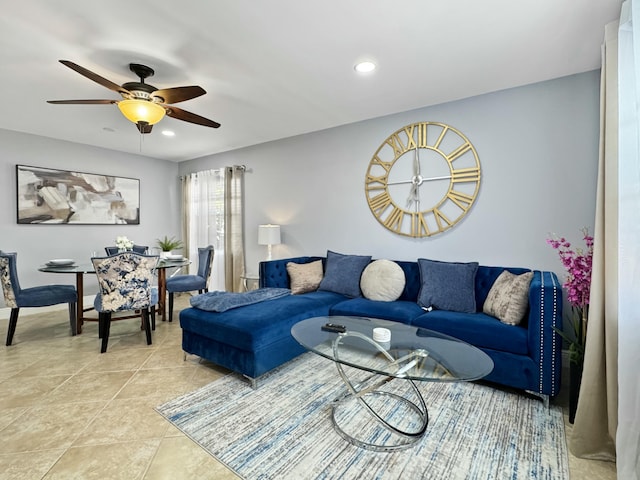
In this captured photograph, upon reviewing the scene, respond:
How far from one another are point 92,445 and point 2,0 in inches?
102

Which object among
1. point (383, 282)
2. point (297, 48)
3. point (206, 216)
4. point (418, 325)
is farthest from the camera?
point (206, 216)

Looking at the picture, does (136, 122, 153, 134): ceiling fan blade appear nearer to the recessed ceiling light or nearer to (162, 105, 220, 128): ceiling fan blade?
(162, 105, 220, 128): ceiling fan blade

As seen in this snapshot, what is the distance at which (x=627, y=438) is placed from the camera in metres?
1.46

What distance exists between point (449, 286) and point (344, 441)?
5.58 feet

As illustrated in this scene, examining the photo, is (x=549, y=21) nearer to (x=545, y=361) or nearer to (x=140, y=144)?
(x=545, y=361)

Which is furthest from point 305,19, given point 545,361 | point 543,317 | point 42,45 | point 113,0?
point 545,361

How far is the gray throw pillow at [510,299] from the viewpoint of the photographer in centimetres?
242

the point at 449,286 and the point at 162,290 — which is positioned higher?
the point at 449,286

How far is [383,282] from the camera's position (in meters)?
3.33

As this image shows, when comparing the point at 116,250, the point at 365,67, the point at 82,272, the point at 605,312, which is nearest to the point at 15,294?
the point at 82,272

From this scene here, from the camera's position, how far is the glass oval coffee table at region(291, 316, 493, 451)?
169cm

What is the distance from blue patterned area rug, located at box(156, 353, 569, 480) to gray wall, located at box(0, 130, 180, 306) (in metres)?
3.78

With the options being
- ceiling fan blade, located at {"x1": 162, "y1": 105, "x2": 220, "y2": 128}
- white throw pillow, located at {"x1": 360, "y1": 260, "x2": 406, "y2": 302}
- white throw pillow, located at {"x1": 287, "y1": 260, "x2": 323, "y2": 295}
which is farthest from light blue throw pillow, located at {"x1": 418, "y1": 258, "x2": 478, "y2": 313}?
ceiling fan blade, located at {"x1": 162, "y1": 105, "x2": 220, "y2": 128}

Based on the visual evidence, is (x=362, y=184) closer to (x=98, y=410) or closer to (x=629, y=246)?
(x=629, y=246)
